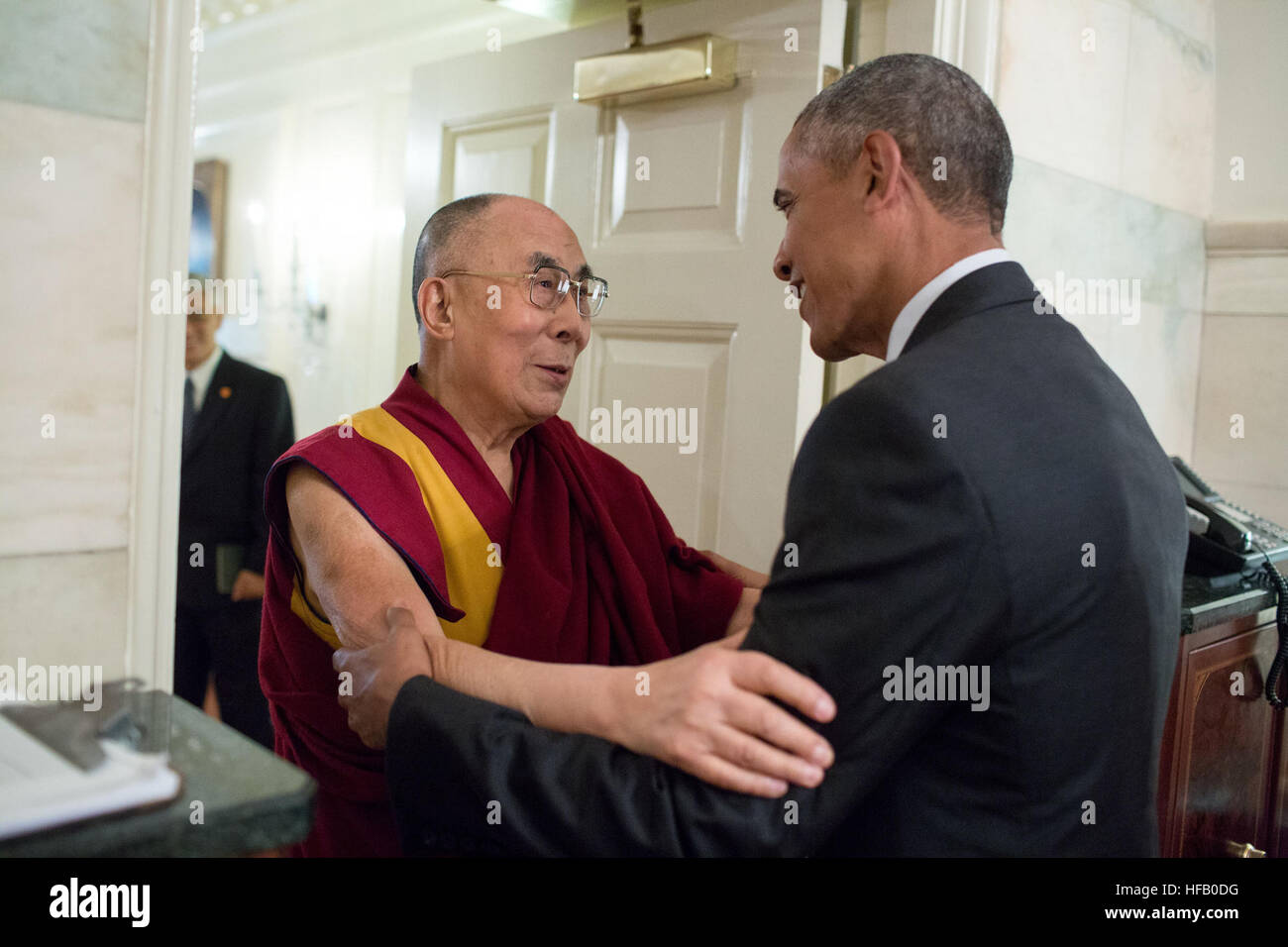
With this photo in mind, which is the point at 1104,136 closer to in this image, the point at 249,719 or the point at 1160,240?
the point at 1160,240

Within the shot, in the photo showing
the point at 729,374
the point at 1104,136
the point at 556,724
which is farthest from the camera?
the point at 1104,136

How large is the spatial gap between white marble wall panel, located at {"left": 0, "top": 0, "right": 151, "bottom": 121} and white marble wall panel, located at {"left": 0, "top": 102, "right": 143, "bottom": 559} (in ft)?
0.06

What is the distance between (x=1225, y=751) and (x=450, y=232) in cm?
180

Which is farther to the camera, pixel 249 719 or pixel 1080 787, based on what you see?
pixel 249 719

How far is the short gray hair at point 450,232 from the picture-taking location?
171cm

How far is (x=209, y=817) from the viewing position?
69cm

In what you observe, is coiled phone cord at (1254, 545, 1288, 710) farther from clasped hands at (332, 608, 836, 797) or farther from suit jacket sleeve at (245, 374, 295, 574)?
suit jacket sleeve at (245, 374, 295, 574)

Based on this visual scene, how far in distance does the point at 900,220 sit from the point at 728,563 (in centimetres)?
90

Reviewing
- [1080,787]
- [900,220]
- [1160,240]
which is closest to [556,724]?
[1080,787]

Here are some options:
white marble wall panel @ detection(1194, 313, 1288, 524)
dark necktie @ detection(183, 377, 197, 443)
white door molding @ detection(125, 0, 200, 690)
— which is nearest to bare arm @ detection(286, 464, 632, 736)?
white door molding @ detection(125, 0, 200, 690)

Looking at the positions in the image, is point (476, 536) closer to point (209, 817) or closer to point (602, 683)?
point (602, 683)

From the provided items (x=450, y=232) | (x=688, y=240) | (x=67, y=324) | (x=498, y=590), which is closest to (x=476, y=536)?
(x=498, y=590)

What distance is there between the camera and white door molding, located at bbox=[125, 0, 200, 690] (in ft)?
4.30

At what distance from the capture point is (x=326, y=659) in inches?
62.7
